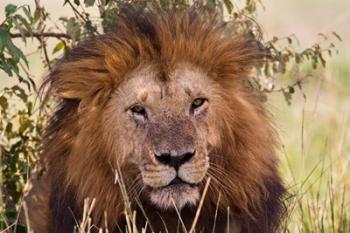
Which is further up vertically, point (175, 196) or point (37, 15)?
point (37, 15)

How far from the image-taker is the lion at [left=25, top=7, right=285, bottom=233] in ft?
17.0

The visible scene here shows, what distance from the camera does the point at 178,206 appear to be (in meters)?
5.05

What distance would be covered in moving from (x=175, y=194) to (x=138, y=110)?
1.36ft

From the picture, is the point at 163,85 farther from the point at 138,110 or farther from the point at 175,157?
the point at 175,157

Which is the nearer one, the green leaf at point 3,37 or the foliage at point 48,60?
the green leaf at point 3,37

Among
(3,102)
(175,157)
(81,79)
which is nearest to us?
(175,157)

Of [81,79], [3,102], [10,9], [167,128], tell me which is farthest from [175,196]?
[3,102]

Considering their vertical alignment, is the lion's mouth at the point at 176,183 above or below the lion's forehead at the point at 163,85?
below

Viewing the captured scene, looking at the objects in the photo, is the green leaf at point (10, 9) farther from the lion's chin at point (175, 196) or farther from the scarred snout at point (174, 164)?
the lion's chin at point (175, 196)

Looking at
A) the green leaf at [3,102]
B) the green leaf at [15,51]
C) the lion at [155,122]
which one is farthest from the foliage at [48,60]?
the green leaf at [15,51]

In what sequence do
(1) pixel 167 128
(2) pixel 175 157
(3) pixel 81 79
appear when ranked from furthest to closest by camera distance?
1. (3) pixel 81 79
2. (1) pixel 167 128
3. (2) pixel 175 157

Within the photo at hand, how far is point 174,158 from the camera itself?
491cm

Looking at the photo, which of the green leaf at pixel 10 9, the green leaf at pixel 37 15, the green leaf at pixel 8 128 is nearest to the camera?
the green leaf at pixel 10 9

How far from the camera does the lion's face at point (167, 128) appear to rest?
496 cm
